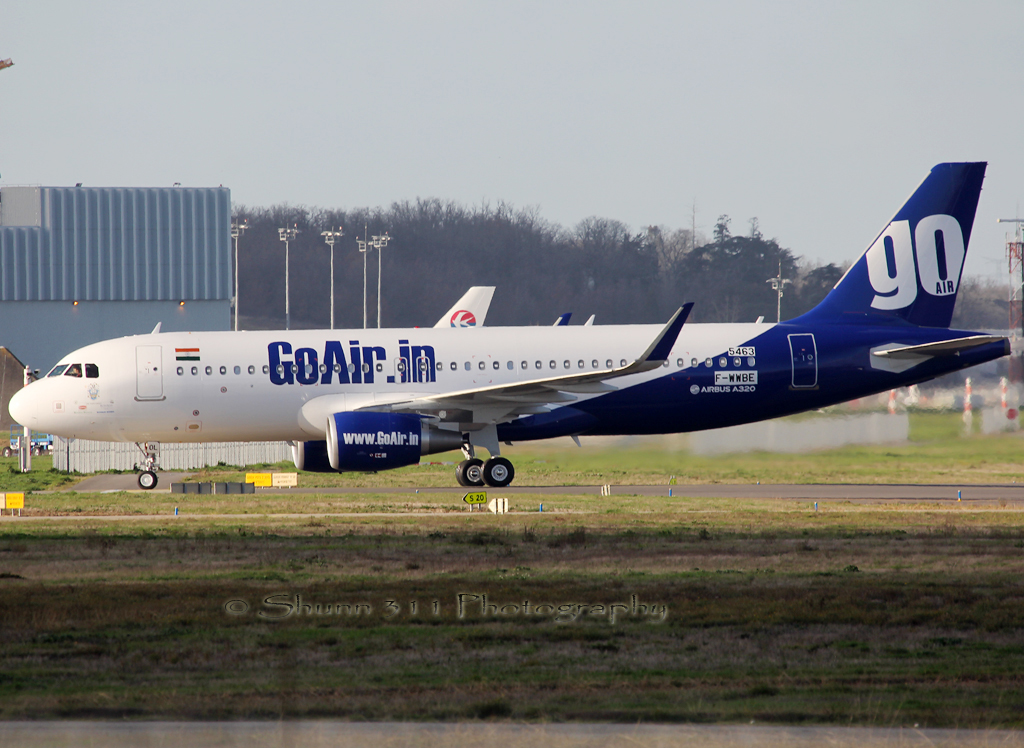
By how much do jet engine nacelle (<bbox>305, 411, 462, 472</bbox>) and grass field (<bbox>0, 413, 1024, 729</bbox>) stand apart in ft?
7.88

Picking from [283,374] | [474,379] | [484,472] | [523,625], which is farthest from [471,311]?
[523,625]

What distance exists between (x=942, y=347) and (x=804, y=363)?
3.21 meters

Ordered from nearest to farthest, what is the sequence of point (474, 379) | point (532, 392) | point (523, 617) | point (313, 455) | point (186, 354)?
point (523, 617)
point (532, 392)
point (186, 354)
point (474, 379)
point (313, 455)

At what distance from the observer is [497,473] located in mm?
27688

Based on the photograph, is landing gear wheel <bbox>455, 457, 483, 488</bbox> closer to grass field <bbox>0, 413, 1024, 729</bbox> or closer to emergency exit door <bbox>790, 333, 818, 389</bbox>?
grass field <bbox>0, 413, 1024, 729</bbox>

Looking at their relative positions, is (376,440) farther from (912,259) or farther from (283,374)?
(912,259)

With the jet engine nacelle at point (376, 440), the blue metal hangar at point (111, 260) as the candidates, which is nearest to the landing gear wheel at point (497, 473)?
the jet engine nacelle at point (376, 440)

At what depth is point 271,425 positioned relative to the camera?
27703 millimetres

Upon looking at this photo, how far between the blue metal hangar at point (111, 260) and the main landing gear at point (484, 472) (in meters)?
57.4

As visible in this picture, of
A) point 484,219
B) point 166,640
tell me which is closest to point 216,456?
point 166,640

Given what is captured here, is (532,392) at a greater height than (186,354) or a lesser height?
lesser

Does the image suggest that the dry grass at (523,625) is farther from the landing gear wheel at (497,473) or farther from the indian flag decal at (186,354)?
the indian flag decal at (186,354)

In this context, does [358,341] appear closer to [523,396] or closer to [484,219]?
[523,396]

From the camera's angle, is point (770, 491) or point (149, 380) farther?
point (770, 491)
